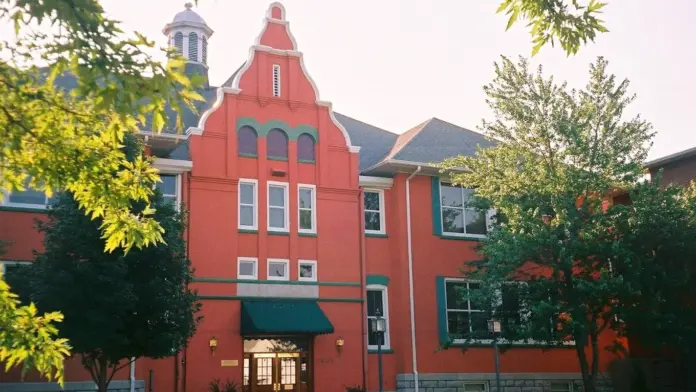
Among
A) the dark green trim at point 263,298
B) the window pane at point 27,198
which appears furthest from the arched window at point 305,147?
the window pane at point 27,198

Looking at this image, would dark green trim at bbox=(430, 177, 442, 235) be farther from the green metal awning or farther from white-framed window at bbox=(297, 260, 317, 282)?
the green metal awning

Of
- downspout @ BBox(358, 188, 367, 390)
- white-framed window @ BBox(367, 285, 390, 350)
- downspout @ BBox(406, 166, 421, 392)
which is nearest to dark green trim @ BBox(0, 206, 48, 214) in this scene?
downspout @ BBox(358, 188, 367, 390)

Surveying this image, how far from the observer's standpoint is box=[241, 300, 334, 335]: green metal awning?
2298 centimetres

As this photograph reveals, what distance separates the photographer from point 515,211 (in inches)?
893

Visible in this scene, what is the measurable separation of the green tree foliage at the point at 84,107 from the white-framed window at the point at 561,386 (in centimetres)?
2281

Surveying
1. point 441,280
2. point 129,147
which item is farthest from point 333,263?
point 129,147

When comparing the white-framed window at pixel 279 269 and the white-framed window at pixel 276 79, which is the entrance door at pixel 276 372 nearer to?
the white-framed window at pixel 279 269

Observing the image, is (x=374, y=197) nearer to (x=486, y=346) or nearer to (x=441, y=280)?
(x=441, y=280)

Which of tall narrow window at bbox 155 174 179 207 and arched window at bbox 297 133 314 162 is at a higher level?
arched window at bbox 297 133 314 162

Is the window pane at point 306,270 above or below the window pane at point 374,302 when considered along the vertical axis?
above

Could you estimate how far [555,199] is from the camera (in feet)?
73.6

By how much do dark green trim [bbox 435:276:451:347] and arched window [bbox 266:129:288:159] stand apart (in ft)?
22.0

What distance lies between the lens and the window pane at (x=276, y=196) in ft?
82.9

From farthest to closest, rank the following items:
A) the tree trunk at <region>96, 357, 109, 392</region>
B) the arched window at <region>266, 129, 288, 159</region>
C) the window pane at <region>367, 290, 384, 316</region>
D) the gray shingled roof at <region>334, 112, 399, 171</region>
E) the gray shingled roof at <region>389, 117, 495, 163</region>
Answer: the gray shingled roof at <region>334, 112, 399, 171</region>
the gray shingled roof at <region>389, 117, 495, 163</region>
the window pane at <region>367, 290, 384, 316</region>
the arched window at <region>266, 129, 288, 159</region>
the tree trunk at <region>96, 357, 109, 392</region>
